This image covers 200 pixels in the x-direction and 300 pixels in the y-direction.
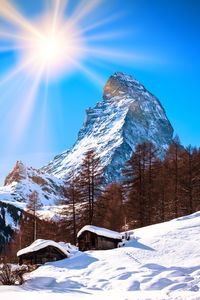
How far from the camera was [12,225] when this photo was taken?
77562 mm

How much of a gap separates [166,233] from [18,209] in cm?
8026

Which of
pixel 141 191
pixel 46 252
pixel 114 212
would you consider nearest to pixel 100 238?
pixel 46 252

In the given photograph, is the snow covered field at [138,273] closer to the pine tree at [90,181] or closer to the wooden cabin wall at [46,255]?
the wooden cabin wall at [46,255]

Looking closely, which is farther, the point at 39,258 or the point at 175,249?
the point at 39,258

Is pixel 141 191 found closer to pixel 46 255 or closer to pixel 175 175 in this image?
pixel 175 175

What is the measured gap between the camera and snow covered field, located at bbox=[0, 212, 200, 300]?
8398 mm

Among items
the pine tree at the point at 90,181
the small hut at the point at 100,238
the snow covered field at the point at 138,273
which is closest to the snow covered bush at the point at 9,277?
the snow covered field at the point at 138,273

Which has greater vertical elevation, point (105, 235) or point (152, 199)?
point (152, 199)

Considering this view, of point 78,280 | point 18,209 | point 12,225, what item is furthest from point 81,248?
point 18,209

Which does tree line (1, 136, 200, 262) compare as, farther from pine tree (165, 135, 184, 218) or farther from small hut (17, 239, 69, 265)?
small hut (17, 239, 69, 265)

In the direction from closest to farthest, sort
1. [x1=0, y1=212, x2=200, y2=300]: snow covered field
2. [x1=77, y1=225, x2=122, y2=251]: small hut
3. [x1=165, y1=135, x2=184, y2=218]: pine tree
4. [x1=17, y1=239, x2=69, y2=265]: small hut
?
[x1=0, y1=212, x2=200, y2=300]: snow covered field → [x1=17, y1=239, x2=69, y2=265]: small hut → [x1=77, y1=225, x2=122, y2=251]: small hut → [x1=165, y1=135, x2=184, y2=218]: pine tree

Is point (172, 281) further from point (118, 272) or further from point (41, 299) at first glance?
point (41, 299)

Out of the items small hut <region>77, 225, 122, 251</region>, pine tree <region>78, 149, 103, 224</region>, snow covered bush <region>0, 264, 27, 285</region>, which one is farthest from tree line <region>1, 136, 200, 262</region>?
snow covered bush <region>0, 264, 27, 285</region>

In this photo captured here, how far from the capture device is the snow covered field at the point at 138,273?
8398 mm
